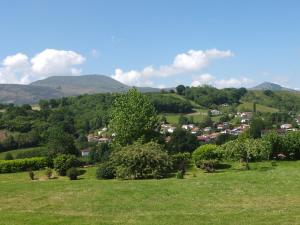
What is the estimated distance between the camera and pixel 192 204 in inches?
1009

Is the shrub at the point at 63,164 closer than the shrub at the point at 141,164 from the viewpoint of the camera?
No

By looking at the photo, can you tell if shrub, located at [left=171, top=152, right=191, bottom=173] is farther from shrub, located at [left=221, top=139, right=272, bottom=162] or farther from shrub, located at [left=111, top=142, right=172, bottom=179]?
shrub, located at [left=221, top=139, right=272, bottom=162]

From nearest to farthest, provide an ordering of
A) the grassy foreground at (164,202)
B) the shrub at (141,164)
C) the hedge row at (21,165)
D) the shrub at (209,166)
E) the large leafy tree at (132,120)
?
the grassy foreground at (164,202) → the shrub at (141,164) → the shrub at (209,166) → the large leafy tree at (132,120) → the hedge row at (21,165)

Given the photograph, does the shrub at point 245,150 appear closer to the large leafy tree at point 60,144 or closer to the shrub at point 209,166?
the shrub at point 209,166

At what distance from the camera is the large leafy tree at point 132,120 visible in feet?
166

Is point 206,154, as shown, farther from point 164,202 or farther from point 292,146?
point 164,202

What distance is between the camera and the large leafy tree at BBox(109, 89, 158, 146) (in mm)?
50656

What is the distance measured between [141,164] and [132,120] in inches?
371

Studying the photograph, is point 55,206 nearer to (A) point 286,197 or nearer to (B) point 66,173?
(A) point 286,197

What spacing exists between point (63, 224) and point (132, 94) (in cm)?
3487

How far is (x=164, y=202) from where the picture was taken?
26.5 meters

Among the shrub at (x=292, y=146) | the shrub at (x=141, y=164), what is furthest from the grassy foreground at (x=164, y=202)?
the shrub at (x=292, y=146)

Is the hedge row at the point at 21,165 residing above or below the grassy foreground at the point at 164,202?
below

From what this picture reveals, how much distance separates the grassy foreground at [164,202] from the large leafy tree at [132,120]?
14846mm
